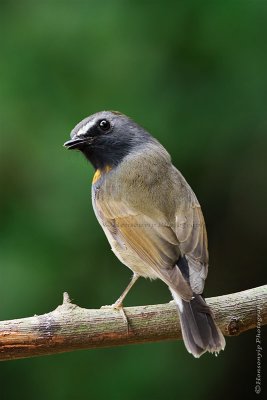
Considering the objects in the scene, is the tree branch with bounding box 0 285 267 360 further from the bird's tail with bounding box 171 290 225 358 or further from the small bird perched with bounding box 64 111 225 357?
the bird's tail with bounding box 171 290 225 358

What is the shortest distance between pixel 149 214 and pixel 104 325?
600 millimetres

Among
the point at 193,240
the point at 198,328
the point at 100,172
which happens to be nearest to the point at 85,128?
the point at 100,172

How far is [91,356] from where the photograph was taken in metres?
5.95

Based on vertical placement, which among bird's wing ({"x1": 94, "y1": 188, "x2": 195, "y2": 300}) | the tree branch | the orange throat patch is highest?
the orange throat patch

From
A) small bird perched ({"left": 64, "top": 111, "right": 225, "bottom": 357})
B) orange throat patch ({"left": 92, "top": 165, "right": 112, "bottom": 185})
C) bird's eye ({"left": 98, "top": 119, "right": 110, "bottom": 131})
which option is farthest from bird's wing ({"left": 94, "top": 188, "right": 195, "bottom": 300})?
bird's eye ({"left": 98, "top": 119, "right": 110, "bottom": 131})

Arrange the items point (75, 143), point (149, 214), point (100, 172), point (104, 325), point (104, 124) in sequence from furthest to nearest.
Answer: point (100, 172), point (104, 124), point (75, 143), point (149, 214), point (104, 325)

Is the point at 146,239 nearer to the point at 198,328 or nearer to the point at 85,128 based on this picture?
the point at 198,328

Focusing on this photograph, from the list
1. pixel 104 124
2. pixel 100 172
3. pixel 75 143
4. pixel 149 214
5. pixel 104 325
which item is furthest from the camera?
pixel 100 172

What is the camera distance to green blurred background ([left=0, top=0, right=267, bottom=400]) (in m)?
5.91

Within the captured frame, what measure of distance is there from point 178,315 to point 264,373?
2033mm

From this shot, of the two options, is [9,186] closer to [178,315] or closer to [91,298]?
[91,298]

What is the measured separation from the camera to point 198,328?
394 cm

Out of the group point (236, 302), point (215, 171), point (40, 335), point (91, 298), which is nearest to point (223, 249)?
point (215, 171)

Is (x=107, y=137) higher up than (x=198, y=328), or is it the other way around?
(x=107, y=137)
